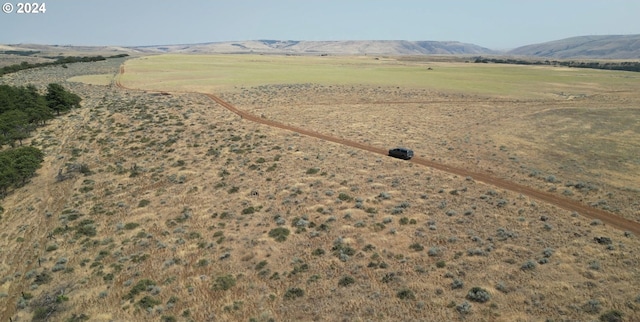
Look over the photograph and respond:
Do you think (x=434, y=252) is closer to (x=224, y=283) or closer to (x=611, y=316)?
(x=611, y=316)

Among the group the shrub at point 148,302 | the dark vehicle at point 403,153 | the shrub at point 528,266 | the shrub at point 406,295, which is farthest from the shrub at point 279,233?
the dark vehicle at point 403,153

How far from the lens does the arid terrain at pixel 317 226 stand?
20.5 metres

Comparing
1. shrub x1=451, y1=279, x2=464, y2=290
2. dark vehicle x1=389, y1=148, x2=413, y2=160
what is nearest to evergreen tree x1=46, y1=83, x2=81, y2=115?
dark vehicle x1=389, y1=148, x2=413, y2=160

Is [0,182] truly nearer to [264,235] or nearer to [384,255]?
[264,235]

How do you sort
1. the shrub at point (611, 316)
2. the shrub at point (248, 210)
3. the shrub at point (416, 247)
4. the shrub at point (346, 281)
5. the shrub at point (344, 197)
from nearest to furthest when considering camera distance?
the shrub at point (611, 316) < the shrub at point (346, 281) < the shrub at point (416, 247) < the shrub at point (248, 210) < the shrub at point (344, 197)

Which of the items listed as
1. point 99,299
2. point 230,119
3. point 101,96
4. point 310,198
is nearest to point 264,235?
point 310,198

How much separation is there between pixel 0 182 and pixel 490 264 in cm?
4587

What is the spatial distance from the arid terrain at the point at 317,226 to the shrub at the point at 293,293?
91 millimetres

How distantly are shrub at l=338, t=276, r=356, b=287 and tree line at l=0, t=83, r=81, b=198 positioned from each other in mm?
37159

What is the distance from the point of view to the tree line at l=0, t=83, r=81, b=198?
38625 mm

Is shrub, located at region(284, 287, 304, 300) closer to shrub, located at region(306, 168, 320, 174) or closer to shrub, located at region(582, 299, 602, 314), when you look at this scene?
shrub, located at region(582, 299, 602, 314)

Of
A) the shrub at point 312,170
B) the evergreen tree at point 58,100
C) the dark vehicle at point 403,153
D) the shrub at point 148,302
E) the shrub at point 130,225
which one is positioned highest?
the evergreen tree at point 58,100

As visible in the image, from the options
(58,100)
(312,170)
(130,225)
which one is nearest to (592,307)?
(312,170)

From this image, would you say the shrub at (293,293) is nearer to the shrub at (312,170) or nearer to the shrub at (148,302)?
the shrub at (148,302)
